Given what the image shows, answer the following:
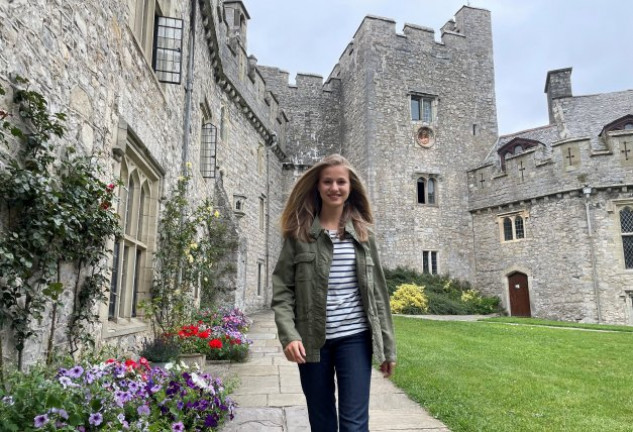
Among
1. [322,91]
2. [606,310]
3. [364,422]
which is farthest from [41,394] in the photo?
[322,91]

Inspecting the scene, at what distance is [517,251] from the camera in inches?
735

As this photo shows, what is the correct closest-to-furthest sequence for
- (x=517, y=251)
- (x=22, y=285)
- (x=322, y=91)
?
(x=22, y=285) < (x=517, y=251) < (x=322, y=91)

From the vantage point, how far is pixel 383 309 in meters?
2.32

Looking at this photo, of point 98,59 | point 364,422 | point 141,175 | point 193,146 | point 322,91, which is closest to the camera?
point 364,422

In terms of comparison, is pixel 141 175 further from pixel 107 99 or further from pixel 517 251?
pixel 517 251

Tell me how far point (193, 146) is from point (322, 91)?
600 inches

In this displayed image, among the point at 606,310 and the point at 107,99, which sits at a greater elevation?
the point at 107,99

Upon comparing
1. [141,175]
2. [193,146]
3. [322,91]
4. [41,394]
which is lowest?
[41,394]

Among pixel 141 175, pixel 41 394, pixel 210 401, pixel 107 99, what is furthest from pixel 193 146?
pixel 41 394

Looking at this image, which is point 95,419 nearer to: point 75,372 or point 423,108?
point 75,372

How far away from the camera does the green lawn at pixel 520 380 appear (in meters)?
3.90

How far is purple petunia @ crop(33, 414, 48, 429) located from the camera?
6.44 feet

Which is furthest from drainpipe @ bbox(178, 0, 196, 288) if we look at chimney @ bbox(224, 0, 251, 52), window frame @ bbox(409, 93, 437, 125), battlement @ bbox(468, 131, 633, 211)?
battlement @ bbox(468, 131, 633, 211)

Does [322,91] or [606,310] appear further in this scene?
[322,91]
